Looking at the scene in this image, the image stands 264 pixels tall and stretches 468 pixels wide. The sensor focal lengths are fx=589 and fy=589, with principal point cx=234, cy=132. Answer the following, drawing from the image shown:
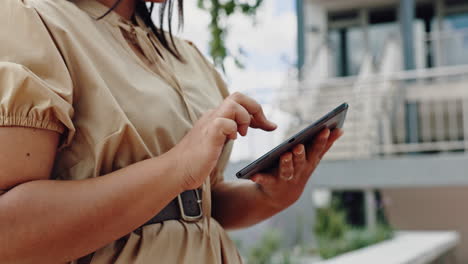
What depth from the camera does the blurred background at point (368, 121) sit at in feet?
21.5

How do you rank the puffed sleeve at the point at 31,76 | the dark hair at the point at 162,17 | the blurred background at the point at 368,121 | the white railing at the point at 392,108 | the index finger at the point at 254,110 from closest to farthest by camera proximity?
the puffed sleeve at the point at 31,76, the index finger at the point at 254,110, the dark hair at the point at 162,17, the blurred background at the point at 368,121, the white railing at the point at 392,108

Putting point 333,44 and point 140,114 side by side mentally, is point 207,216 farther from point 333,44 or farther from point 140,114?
point 333,44

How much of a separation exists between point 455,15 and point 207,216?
41.3ft

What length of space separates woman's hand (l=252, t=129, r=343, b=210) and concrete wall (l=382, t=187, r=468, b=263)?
332 inches

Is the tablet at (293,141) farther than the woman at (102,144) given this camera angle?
Yes

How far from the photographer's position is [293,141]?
102 centimetres

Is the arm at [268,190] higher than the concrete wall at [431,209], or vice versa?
the arm at [268,190]

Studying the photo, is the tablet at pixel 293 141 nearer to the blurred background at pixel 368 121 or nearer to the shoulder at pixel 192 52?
the shoulder at pixel 192 52

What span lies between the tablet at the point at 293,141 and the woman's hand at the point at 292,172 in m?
0.02

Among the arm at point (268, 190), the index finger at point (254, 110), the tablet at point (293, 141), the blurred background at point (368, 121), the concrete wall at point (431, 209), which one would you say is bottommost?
the concrete wall at point (431, 209)

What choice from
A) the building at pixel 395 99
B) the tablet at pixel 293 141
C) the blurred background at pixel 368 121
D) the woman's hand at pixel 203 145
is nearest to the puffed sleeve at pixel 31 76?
the woman's hand at pixel 203 145

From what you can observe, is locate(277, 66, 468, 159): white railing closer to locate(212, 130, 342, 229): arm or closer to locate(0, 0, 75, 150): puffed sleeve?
locate(212, 130, 342, 229): arm

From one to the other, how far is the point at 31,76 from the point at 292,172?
507 mm

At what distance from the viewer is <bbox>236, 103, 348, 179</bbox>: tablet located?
99 cm
